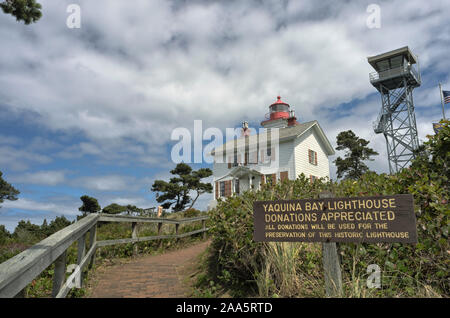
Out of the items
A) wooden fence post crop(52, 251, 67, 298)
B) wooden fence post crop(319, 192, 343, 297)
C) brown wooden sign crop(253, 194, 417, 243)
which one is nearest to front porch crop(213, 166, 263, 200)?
brown wooden sign crop(253, 194, 417, 243)

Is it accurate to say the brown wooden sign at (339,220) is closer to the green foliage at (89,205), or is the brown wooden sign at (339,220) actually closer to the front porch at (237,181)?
the front porch at (237,181)

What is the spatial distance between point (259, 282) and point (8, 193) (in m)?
30.8

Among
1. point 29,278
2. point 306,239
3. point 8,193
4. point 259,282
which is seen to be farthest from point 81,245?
point 8,193

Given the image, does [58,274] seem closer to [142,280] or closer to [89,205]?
[142,280]

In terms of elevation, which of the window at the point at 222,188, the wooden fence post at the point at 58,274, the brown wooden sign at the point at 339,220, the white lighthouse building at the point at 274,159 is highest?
the white lighthouse building at the point at 274,159

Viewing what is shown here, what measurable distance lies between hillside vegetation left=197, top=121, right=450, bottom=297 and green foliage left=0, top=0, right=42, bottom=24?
9.10m

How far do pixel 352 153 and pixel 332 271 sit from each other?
1210 inches

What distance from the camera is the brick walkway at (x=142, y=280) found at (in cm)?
451

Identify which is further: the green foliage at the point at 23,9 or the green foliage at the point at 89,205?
the green foliage at the point at 89,205

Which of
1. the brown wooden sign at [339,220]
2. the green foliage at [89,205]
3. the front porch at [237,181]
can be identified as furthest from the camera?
the green foliage at [89,205]

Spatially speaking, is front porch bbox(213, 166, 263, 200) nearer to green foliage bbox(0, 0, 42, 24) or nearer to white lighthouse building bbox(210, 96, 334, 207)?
white lighthouse building bbox(210, 96, 334, 207)

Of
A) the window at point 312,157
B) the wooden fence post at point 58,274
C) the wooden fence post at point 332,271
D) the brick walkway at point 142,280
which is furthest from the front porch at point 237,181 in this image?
the wooden fence post at point 58,274

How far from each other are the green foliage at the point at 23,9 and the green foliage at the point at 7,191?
2352 centimetres

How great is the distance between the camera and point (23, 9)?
8.81m
